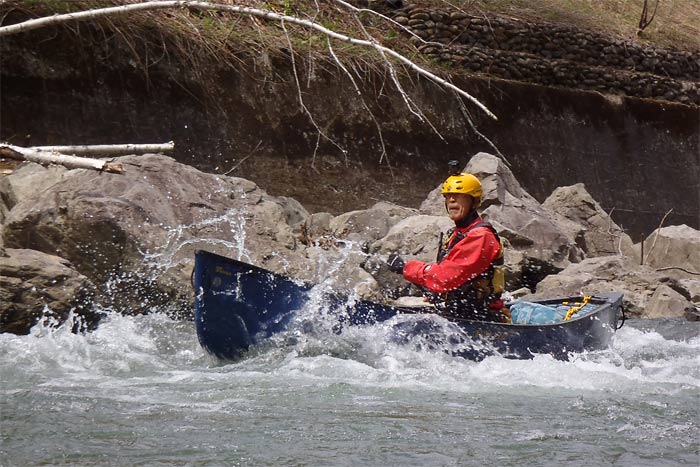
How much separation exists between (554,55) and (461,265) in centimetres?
1225

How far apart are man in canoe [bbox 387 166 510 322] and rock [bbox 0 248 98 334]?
8.63 feet

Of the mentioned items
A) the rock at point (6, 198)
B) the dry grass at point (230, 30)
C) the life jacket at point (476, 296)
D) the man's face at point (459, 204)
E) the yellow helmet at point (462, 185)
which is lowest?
the life jacket at point (476, 296)

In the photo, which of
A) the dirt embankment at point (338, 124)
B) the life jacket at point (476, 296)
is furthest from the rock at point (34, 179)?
the life jacket at point (476, 296)

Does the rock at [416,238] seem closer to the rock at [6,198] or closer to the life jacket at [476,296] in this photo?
the life jacket at [476,296]

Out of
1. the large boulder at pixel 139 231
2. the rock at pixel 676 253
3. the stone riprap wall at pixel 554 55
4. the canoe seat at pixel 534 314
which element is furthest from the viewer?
the stone riprap wall at pixel 554 55

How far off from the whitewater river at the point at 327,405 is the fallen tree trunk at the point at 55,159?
51.7 inches

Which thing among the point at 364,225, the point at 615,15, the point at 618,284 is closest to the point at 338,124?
the point at 364,225

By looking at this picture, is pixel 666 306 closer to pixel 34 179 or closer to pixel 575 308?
pixel 575 308

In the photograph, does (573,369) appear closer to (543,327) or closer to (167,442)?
(543,327)

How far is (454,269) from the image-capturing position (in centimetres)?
713

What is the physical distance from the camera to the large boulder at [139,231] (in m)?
8.74

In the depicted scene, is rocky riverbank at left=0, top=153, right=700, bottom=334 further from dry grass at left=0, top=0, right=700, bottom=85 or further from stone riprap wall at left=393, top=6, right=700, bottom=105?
stone riprap wall at left=393, top=6, right=700, bottom=105

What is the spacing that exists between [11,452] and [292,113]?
1087 cm

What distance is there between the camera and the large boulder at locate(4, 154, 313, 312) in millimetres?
8742
